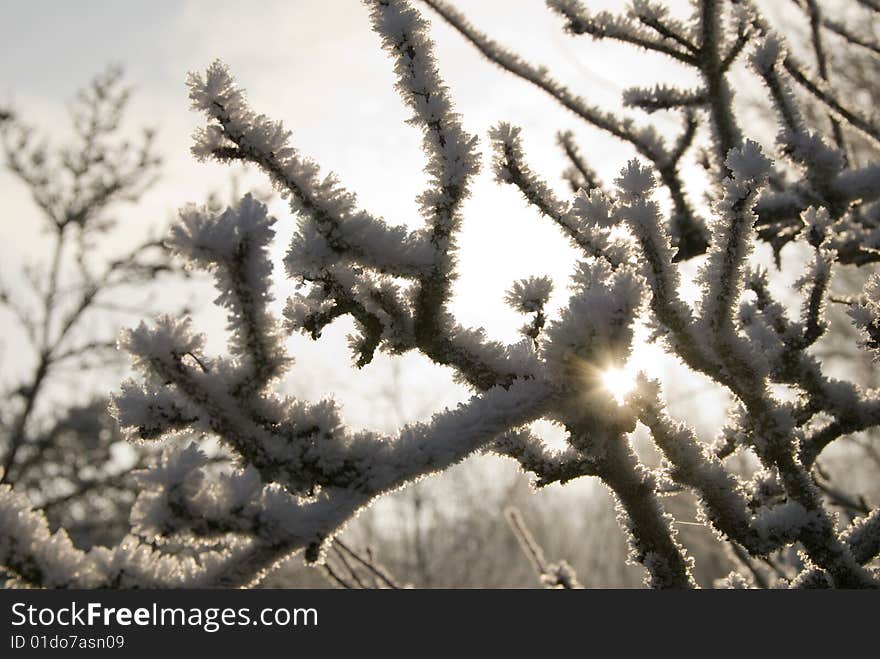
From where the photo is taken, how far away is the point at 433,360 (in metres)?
1.39

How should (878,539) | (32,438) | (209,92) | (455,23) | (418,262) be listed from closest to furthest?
(209,92) → (418,262) → (878,539) → (455,23) → (32,438)

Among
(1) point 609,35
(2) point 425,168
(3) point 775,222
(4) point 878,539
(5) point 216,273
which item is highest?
(1) point 609,35

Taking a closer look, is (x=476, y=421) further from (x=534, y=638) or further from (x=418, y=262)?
(x=534, y=638)

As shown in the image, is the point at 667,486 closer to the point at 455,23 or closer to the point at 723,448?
the point at 723,448

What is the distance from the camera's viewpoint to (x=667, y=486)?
202 cm

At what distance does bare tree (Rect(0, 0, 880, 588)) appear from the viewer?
1.02 m

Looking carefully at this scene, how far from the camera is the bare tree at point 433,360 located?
1.02m

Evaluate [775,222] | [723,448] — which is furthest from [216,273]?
[775,222]

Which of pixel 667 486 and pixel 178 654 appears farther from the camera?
pixel 667 486

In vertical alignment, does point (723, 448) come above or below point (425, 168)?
below

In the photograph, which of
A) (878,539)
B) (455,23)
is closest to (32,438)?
(455,23)

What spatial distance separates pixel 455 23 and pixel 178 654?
1.69 m

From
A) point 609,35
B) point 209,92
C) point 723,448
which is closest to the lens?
point 209,92

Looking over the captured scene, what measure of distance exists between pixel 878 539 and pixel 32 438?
9784mm
